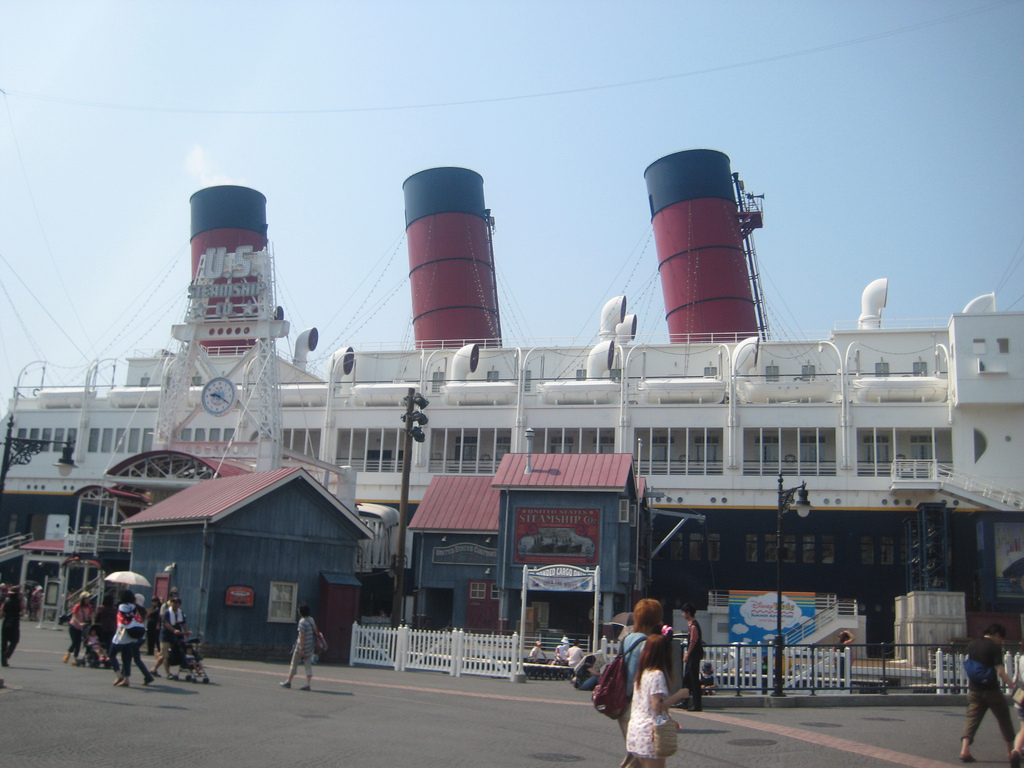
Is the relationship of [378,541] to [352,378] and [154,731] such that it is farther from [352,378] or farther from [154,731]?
[154,731]

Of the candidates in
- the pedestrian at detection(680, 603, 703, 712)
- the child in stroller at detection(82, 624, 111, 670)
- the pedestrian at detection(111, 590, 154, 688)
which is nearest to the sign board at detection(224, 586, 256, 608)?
the child in stroller at detection(82, 624, 111, 670)

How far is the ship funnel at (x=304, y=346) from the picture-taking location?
175 feet

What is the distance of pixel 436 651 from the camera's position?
2214 centimetres

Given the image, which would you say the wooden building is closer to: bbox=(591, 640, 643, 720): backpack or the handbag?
bbox=(591, 640, 643, 720): backpack

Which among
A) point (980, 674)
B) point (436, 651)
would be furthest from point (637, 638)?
point (436, 651)

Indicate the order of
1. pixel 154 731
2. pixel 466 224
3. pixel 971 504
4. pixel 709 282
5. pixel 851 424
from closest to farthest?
pixel 154 731, pixel 971 504, pixel 851 424, pixel 709 282, pixel 466 224

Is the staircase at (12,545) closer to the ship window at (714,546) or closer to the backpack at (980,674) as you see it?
the ship window at (714,546)

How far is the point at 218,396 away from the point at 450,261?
20.6m

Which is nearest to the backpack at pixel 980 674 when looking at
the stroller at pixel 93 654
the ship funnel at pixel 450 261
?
the stroller at pixel 93 654

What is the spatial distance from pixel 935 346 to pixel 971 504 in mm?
8193

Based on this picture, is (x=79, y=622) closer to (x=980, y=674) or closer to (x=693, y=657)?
(x=693, y=657)

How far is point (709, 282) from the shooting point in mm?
47312

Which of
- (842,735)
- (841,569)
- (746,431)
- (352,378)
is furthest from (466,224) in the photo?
(842,735)

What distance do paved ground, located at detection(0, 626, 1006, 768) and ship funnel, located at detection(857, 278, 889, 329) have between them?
30.0m
